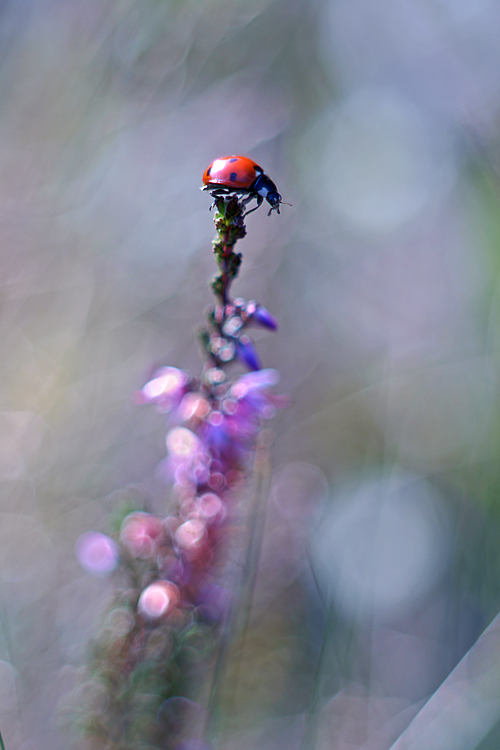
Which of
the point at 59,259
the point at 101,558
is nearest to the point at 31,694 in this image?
the point at 101,558

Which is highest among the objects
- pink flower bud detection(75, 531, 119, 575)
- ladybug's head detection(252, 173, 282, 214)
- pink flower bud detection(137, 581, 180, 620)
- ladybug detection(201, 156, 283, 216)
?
ladybug's head detection(252, 173, 282, 214)

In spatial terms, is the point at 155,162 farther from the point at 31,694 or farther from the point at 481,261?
the point at 31,694

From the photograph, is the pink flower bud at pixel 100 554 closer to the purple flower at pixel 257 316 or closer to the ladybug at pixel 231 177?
the purple flower at pixel 257 316

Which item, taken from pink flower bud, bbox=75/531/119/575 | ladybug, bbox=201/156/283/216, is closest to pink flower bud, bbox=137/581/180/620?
pink flower bud, bbox=75/531/119/575

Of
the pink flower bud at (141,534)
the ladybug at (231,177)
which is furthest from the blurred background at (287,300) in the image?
the ladybug at (231,177)

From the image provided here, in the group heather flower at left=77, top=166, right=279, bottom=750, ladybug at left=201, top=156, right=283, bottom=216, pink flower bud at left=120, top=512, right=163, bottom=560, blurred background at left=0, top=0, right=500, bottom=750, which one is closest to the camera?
ladybug at left=201, top=156, right=283, bottom=216

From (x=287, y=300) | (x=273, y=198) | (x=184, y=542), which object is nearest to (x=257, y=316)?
(x=273, y=198)

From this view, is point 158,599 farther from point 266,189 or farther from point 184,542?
point 266,189

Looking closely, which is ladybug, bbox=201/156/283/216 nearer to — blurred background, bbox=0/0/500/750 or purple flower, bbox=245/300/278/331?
purple flower, bbox=245/300/278/331

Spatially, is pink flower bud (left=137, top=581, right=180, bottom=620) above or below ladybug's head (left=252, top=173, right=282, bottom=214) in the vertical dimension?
below
